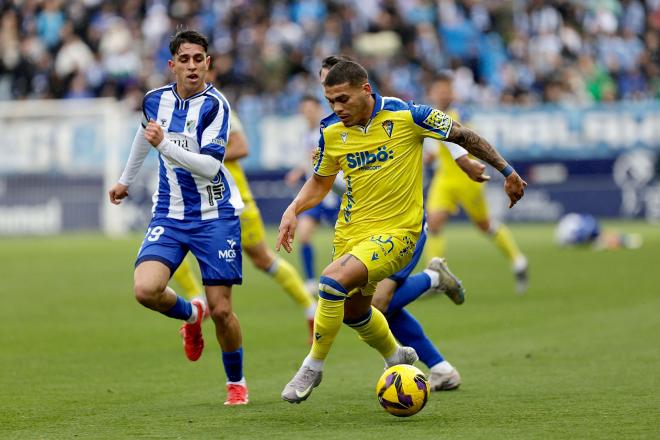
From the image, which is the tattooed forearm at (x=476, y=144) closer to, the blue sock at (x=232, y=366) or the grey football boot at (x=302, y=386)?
the grey football boot at (x=302, y=386)

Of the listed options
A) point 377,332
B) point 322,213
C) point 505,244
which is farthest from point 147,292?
point 505,244

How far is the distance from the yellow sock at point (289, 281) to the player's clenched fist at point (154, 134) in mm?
3858

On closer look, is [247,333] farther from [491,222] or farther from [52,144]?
[52,144]

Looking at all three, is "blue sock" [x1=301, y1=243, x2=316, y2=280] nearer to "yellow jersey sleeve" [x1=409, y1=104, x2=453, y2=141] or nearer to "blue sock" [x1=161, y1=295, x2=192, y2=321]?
"blue sock" [x1=161, y1=295, x2=192, y2=321]

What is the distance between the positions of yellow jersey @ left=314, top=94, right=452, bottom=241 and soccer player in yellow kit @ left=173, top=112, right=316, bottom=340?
318 centimetres

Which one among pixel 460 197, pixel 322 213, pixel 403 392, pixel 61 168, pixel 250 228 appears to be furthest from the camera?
pixel 61 168

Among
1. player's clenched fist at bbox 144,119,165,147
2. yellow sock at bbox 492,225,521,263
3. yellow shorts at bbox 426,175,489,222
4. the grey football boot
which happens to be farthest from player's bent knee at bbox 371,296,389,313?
yellow sock at bbox 492,225,521,263

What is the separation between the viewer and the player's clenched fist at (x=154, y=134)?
752cm

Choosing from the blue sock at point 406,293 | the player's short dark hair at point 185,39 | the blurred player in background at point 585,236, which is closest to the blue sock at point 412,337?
the blue sock at point 406,293

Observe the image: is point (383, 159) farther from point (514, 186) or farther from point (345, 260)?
point (514, 186)

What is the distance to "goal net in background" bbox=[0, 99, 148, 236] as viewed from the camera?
25750 millimetres

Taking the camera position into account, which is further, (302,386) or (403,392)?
(302,386)

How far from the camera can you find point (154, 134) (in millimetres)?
7520

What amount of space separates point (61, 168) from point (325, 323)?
19288mm
